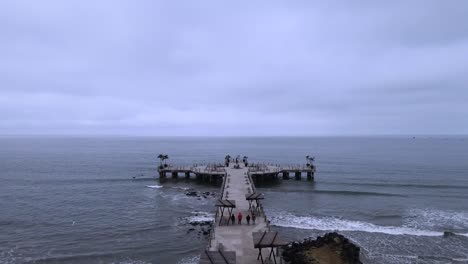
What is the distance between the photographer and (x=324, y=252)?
3192cm

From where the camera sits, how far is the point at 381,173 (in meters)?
89.9

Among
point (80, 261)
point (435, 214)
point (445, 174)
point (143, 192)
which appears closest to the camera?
point (80, 261)

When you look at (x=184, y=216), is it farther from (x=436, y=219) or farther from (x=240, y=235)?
(x=436, y=219)

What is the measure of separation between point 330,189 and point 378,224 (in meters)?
23.4

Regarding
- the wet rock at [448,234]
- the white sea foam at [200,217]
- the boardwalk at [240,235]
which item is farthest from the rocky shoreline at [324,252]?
the white sea foam at [200,217]

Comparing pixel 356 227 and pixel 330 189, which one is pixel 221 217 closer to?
pixel 356 227

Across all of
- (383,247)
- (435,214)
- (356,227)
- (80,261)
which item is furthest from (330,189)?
(80,261)

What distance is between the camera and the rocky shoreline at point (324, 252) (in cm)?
3023

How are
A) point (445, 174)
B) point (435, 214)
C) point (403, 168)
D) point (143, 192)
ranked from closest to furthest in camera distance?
point (435, 214)
point (143, 192)
point (445, 174)
point (403, 168)

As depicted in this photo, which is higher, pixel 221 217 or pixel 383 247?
pixel 221 217

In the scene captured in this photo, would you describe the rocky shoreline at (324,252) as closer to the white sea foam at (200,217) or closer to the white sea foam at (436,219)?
the white sea foam at (200,217)

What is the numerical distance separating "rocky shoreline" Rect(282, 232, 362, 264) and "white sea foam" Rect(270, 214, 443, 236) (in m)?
8.75

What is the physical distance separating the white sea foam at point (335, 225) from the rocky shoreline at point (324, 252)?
Answer: 8747mm

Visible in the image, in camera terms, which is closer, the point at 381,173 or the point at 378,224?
the point at 378,224
